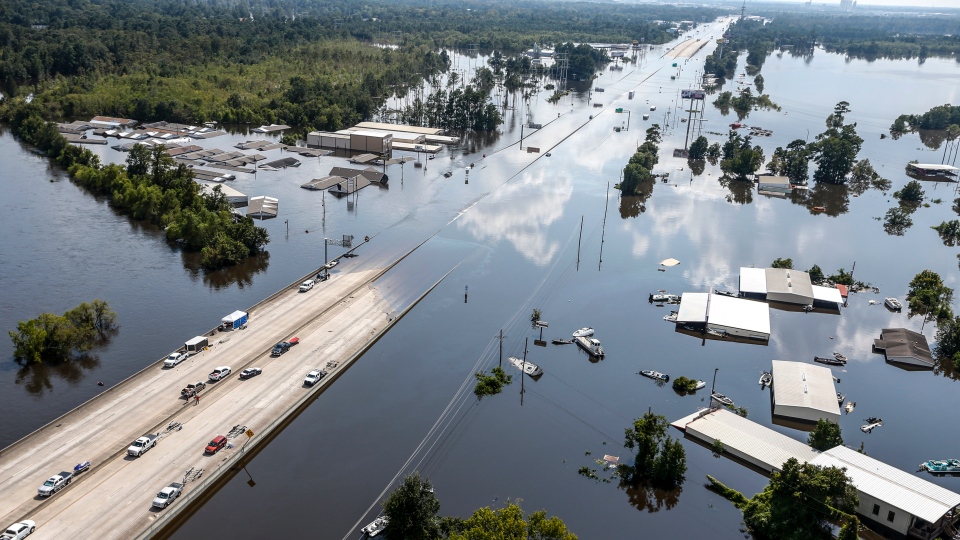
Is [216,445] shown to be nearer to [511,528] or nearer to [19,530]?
[19,530]

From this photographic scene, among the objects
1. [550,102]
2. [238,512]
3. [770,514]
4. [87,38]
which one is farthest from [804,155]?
[87,38]

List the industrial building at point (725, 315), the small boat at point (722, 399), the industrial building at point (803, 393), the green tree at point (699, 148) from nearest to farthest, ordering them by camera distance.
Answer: the industrial building at point (803, 393) → the small boat at point (722, 399) → the industrial building at point (725, 315) → the green tree at point (699, 148)

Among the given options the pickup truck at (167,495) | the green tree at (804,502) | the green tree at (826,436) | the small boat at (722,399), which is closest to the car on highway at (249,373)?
the pickup truck at (167,495)

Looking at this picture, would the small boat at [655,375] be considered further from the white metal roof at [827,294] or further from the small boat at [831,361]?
the white metal roof at [827,294]

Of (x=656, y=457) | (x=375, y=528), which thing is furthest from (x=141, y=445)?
(x=656, y=457)

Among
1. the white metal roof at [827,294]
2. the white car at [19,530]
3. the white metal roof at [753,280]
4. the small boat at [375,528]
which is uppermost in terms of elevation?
the white metal roof at [753,280]

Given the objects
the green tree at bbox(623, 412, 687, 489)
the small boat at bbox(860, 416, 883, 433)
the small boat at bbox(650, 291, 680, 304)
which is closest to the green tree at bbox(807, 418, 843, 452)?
the small boat at bbox(860, 416, 883, 433)
